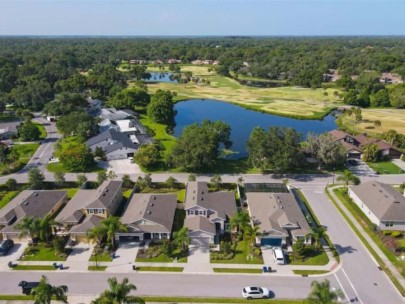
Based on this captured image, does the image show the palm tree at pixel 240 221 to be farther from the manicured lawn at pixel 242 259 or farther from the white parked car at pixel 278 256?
the white parked car at pixel 278 256

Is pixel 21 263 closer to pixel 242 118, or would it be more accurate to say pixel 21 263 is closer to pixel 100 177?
pixel 100 177

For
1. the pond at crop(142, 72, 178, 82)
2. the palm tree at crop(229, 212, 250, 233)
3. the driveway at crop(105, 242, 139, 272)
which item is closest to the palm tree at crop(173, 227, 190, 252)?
the driveway at crop(105, 242, 139, 272)

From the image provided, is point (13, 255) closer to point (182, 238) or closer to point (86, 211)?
point (86, 211)

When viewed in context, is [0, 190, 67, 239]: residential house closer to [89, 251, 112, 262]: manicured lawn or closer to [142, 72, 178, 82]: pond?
[89, 251, 112, 262]: manicured lawn

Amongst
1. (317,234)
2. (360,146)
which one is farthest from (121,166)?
(360,146)

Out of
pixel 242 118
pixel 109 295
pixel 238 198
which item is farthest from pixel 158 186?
pixel 242 118
